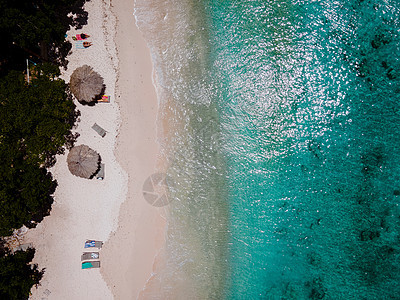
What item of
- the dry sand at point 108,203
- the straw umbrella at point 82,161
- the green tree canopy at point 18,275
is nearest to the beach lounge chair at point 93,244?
the dry sand at point 108,203

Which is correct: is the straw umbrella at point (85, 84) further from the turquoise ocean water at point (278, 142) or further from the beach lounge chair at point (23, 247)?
the beach lounge chair at point (23, 247)

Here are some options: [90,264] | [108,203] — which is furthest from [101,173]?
[90,264]

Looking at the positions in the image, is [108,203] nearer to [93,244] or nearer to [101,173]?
[101,173]

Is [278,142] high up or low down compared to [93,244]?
up

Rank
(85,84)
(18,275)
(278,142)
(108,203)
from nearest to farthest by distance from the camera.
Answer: (18,275) < (85,84) < (108,203) < (278,142)

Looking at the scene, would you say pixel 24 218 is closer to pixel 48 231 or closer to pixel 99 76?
pixel 48 231

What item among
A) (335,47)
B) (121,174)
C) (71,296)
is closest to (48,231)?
(71,296)

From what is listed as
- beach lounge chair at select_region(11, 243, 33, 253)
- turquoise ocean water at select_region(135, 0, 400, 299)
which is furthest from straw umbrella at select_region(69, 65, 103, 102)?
beach lounge chair at select_region(11, 243, 33, 253)
